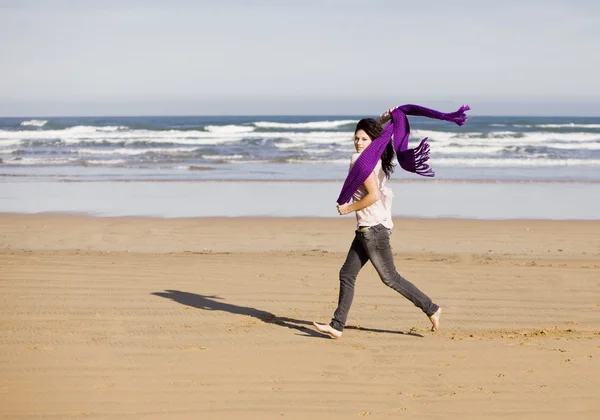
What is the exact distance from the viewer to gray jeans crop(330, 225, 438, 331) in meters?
5.54

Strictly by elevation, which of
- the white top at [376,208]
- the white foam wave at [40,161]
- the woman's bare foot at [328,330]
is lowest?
the white foam wave at [40,161]

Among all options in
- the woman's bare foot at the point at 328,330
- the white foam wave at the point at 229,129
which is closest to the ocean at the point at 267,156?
the white foam wave at the point at 229,129

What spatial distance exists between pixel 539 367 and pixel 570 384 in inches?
14.2

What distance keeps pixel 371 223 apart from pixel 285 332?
1.16 metres

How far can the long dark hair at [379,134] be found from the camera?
544 centimetres

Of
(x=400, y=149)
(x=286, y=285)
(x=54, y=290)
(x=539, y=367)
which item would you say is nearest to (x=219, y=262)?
(x=286, y=285)

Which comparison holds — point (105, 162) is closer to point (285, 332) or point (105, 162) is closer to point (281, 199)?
point (281, 199)

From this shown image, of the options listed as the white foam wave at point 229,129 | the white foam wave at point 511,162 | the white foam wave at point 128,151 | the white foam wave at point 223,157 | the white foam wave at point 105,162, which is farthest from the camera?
the white foam wave at point 229,129

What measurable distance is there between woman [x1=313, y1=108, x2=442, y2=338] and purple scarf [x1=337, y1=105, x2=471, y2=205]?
5 centimetres

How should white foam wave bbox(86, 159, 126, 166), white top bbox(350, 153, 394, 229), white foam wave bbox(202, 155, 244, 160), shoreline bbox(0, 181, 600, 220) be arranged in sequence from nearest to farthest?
white top bbox(350, 153, 394, 229) < shoreline bbox(0, 181, 600, 220) < white foam wave bbox(86, 159, 126, 166) < white foam wave bbox(202, 155, 244, 160)

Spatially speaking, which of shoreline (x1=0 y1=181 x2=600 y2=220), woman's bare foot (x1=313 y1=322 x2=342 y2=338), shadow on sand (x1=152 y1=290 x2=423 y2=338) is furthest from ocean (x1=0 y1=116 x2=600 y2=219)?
woman's bare foot (x1=313 y1=322 x2=342 y2=338)

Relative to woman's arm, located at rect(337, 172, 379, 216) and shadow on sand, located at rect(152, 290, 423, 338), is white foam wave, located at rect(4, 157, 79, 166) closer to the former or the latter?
shadow on sand, located at rect(152, 290, 423, 338)

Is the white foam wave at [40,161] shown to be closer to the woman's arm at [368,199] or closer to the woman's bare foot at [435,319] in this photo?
the woman's bare foot at [435,319]

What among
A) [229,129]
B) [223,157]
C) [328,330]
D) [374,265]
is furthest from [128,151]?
[374,265]
